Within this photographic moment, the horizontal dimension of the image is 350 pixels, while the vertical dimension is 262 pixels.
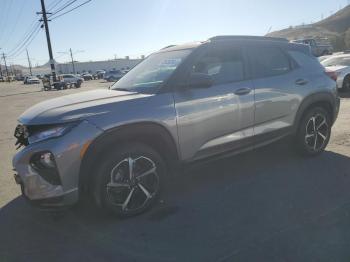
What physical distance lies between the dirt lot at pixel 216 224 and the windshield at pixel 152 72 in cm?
138

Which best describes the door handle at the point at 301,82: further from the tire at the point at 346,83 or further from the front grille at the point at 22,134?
the tire at the point at 346,83

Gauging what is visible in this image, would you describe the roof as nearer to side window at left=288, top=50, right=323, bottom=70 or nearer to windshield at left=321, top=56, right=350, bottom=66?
side window at left=288, top=50, right=323, bottom=70

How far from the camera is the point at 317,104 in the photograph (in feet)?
17.8

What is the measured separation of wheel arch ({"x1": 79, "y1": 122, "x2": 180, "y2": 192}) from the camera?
3441 mm

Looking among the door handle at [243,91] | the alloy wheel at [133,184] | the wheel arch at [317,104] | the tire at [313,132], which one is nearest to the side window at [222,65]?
the door handle at [243,91]

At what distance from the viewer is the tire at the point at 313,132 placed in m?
5.31

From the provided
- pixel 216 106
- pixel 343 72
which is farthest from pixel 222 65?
pixel 343 72

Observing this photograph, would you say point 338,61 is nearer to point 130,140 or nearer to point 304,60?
point 304,60

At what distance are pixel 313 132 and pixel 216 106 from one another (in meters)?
2.09

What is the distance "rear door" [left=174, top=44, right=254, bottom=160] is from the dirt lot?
0.63 meters

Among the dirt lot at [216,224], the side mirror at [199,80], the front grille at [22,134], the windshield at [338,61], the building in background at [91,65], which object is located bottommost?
the dirt lot at [216,224]

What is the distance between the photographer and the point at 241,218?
3699 mm

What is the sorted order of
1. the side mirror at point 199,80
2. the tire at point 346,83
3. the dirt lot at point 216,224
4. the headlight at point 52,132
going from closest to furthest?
the dirt lot at point 216,224 < the headlight at point 52,132 < the side mirror at point 199,80 < the tire at point 346,83

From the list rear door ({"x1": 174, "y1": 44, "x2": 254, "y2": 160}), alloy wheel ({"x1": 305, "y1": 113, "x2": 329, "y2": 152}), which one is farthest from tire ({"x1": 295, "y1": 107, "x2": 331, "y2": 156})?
rear door ({"x1": 174, "y1": 44, "x2": 254, "y2": 160})
